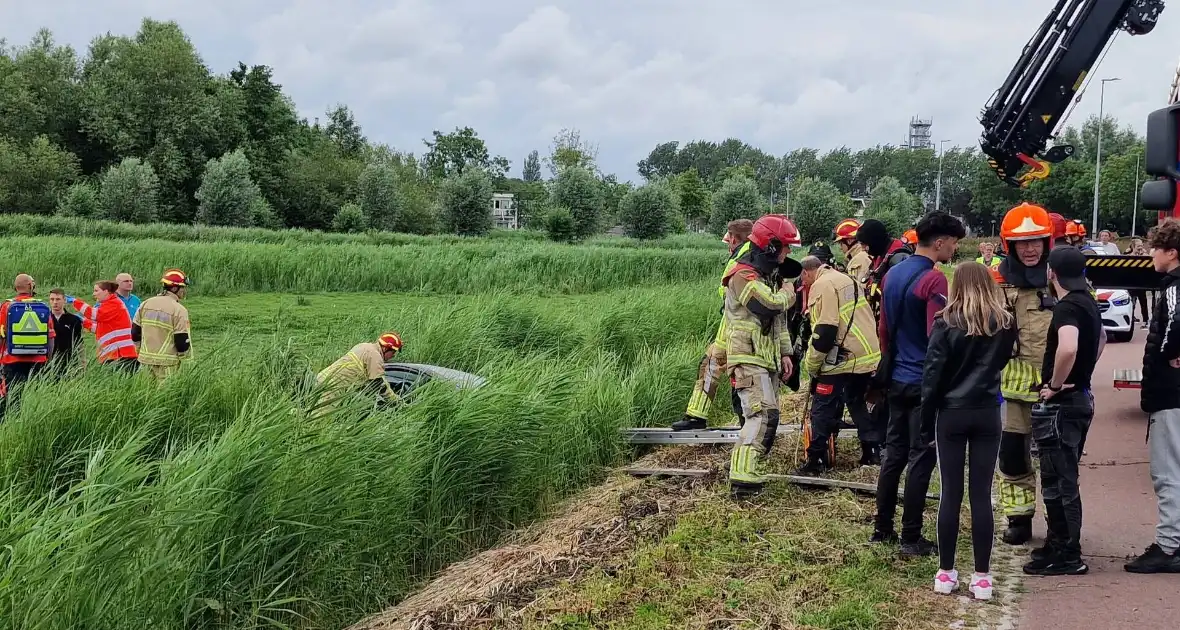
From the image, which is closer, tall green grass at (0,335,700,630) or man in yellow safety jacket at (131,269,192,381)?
tall green grass at (0,335,700,630)

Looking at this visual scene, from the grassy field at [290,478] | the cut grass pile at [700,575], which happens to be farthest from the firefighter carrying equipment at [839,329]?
the grassy field at [290,478]

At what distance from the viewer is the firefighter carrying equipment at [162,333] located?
10.1m

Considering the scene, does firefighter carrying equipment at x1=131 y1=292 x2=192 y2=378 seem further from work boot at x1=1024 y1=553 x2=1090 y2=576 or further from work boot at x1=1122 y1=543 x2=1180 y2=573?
work boot at x1=1122 y1=543 x2=1180 y2=573

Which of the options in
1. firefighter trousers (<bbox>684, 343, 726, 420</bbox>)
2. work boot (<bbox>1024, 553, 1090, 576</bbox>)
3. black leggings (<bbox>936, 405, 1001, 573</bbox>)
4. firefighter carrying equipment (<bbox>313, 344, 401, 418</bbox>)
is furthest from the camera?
firefighter trousers (<bbox>684, 343, 726, 420</bbox>)

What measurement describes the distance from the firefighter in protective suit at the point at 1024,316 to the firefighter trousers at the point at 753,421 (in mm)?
1626

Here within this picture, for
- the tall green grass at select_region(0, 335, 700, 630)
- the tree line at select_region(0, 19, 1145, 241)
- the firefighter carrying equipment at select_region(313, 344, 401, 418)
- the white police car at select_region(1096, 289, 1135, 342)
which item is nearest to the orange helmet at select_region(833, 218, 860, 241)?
the tall green grass at select_region(0, 335, 700, 630)

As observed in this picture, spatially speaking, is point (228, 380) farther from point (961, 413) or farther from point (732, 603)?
point (961, 413)

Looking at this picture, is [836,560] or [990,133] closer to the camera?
[836,560]

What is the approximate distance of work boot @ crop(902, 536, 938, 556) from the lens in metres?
5.62

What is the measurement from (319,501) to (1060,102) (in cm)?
1068

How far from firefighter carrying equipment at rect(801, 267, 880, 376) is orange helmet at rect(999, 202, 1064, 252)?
192 cm

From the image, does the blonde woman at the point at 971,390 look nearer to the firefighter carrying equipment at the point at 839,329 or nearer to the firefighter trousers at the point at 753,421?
the firefighter trousers at the point at 753,421

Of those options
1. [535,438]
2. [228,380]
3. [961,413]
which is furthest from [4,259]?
[961,413]

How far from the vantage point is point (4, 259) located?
72.0 feet
